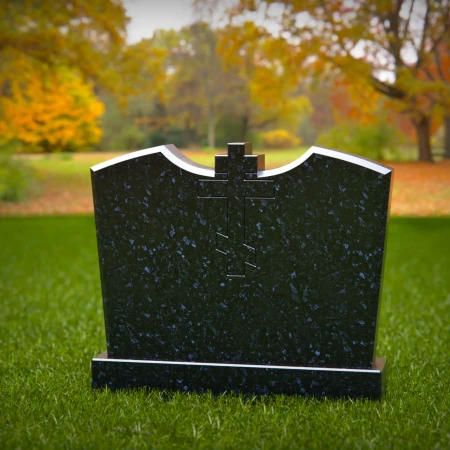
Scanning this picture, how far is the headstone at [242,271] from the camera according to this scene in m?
3.65

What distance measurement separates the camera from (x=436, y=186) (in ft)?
43.9

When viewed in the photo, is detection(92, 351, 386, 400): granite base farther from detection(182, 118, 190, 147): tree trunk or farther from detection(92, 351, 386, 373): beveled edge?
detection(182, 118, 190, 147): tree trunk

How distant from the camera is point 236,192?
3752 millimetres

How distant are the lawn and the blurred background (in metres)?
0.03

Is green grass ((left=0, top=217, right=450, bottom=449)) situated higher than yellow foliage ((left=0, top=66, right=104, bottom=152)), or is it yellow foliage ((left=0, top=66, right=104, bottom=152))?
yellow foliage ((left=0, top=66, right=104, bottom=152))

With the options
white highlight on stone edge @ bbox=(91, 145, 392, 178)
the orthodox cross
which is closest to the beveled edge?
the orthodox cross

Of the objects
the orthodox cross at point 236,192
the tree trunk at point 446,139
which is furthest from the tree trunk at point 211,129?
the orthodox cross at point 236,192

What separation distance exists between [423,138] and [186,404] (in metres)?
10.8

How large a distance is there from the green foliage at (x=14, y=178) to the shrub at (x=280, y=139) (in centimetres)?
555

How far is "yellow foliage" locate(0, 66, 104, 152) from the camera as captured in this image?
48.9 feet

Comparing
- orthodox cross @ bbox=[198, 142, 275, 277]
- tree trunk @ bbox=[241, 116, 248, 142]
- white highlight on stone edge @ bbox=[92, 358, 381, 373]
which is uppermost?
orthodox cross @ bbox=[198, 142, 275, 277]

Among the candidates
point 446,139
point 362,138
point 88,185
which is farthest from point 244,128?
point 88,185

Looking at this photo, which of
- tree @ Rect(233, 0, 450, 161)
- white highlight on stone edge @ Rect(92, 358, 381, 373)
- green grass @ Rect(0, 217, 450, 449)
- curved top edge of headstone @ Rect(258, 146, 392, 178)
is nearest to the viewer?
green grass @ Rect(0, 217, 450, 449)

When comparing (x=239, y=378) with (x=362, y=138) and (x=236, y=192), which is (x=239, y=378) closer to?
(x=236, y=192)
